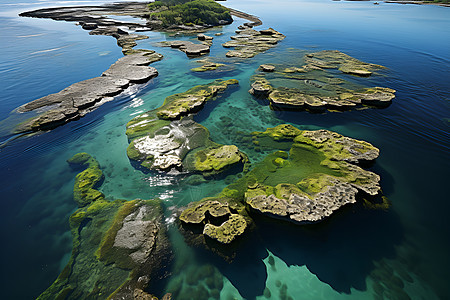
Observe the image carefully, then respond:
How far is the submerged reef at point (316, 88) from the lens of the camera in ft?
43.8

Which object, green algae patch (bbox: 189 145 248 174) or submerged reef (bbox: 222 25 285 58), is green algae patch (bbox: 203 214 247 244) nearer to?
green algae patch (bbox: 189 145 248 174)

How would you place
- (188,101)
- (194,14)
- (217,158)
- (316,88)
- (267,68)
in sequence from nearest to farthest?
(217,158)
(188,101)
(316,88)
(267,68)
(194,14)

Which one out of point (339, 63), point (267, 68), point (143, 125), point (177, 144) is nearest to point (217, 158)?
point (177, 144)

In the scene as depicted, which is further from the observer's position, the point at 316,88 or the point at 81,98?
the point at 316,88

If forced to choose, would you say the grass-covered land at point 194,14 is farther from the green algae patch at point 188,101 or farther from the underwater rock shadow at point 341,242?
the underwater rock shadow at point 341,242

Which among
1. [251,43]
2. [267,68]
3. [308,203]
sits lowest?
[308,203]

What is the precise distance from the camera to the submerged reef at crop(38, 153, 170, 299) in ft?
17.9

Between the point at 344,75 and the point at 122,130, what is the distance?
19.3 meters

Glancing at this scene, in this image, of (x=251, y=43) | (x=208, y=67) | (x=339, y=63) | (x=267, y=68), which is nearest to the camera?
(x=267, y=68)

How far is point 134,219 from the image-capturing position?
711cm

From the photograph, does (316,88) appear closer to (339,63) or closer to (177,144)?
(339,63)

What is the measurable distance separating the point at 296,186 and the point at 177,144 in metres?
6.24

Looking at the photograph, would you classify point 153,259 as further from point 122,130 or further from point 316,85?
point 316,85

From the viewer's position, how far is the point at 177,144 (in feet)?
34.2
